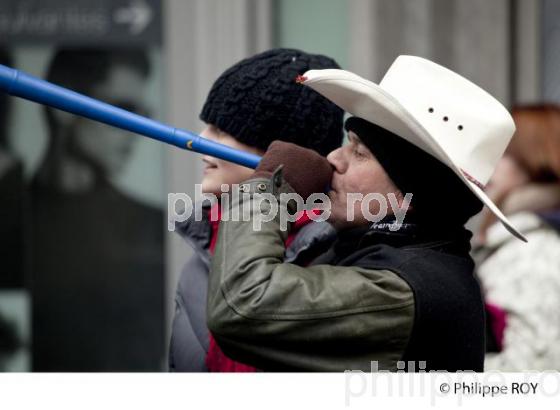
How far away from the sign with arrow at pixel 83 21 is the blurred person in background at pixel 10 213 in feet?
0.53

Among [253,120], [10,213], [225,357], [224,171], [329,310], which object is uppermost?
[253,120]

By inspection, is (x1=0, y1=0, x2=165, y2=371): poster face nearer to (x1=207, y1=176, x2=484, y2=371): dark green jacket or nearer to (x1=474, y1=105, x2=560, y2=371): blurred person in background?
(x1=474, y1=105, x2=560, y2=371): blurred person in background

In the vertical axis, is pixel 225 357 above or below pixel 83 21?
below

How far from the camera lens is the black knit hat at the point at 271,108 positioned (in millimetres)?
2553

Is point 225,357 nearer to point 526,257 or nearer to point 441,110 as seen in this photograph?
point 441,110

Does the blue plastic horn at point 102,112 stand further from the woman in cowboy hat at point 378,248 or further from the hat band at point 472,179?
the hat band at point 472,179

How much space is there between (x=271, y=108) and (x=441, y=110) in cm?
52

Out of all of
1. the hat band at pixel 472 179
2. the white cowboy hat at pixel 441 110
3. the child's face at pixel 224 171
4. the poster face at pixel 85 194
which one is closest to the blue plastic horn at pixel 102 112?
the child's face at pixel 224 171

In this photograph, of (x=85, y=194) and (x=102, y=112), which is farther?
(x=85, y=194)

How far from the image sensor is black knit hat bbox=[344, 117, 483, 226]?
2.11m

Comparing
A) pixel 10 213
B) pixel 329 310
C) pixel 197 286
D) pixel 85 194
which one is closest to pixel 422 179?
pixel 329 310

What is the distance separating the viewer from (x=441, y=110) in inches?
84.7

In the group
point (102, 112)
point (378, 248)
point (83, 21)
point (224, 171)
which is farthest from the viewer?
point (83, 21)

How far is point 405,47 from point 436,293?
2.83 metres
